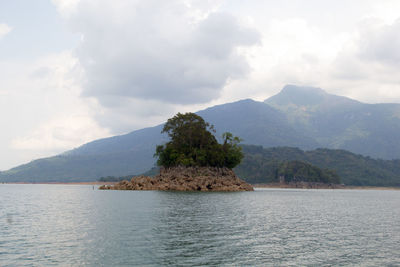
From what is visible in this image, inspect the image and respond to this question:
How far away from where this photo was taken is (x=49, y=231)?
117ft

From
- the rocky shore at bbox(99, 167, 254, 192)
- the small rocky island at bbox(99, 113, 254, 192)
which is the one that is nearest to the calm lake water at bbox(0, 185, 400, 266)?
the rocky shore at bbox(99, 167, 254, 192)

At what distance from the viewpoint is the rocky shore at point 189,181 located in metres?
129

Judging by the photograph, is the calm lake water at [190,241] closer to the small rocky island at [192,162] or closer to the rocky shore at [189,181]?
the rocky shore at [189,181]

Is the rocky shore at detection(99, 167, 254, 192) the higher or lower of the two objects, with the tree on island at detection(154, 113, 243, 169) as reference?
lower

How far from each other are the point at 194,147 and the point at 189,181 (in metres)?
18.0

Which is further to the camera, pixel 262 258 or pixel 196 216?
pixel 196 216

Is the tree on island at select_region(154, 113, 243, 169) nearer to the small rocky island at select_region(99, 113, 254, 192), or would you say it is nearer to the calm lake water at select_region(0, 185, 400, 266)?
the small rocky island at select_region(99, 113, 254, 192)

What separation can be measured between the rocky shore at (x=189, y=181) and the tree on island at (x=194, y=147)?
3533 mm

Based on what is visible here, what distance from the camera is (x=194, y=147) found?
477ft

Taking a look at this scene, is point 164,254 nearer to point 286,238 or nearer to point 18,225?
point 286,238

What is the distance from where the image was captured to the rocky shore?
422ft

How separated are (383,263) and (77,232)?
83.1 ft

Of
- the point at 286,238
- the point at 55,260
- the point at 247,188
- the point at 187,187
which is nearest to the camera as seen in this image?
the point at 55,260

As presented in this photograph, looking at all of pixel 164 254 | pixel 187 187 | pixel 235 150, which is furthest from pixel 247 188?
pixel 164 254
